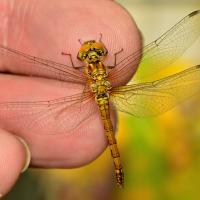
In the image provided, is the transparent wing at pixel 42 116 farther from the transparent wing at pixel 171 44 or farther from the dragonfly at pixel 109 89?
the transparent wing at pixel 171 44

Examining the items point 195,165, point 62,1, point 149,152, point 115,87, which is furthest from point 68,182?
point 62,1

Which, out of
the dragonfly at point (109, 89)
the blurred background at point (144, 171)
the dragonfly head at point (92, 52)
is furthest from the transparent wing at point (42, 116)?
the blurred background at point (144, 171)

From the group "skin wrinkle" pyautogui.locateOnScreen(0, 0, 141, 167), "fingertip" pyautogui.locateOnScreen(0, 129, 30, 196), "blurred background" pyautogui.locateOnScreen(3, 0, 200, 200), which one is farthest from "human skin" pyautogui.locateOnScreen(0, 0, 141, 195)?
"blurred background" pyautogui.locateOnScreen(3, 0, 200, 200)

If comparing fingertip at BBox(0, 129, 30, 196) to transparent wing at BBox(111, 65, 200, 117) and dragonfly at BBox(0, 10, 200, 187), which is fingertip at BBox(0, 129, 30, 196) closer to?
dragonfly at BBox(0, 10, 200, 187)

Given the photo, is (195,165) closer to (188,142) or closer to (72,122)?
(188,142)

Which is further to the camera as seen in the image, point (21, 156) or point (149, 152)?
point (149, 152)

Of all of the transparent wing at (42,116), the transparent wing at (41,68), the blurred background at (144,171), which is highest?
the transparent wing at (41,68)

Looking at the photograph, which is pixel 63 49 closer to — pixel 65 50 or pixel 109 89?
pixel 65 50
